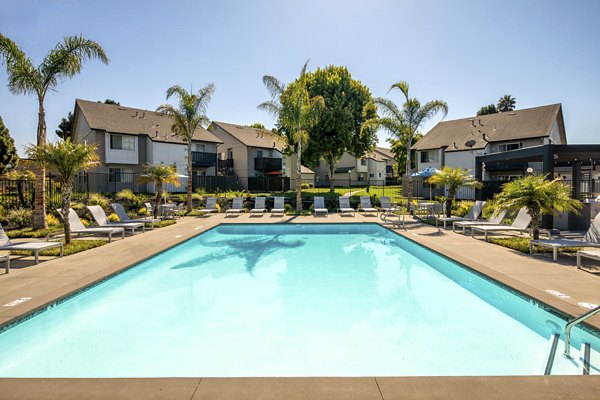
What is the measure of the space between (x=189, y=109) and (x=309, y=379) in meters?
19.2

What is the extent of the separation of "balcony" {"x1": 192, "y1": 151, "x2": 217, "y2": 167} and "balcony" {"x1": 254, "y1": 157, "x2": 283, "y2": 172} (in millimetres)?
4832

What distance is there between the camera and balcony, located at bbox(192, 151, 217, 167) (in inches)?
1246

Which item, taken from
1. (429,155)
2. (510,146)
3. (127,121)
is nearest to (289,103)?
(127,121)

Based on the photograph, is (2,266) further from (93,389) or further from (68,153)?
(93,389)

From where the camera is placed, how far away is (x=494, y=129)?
30.6 metres

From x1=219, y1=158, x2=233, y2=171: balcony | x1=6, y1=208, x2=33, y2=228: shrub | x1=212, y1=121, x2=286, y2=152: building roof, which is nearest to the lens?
x1=6, y1=208, x2=33, y2=228: shrub

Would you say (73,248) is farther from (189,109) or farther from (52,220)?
(189,109)

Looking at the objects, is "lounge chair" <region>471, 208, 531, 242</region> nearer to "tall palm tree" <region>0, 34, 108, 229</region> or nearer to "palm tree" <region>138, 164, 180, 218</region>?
"palm tree" <region>138, 164, 180, 218</region>

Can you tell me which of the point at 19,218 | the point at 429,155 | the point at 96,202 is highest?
the point at 429,155

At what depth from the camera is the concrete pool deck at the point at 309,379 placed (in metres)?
2.79

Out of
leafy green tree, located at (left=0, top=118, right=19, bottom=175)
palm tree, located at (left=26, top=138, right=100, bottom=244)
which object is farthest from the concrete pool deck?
leafy green tree, located at (left=0, top=118, right=19, bottom=175)

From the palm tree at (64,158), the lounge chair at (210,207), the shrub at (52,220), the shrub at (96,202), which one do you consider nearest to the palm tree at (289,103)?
the lounge chair at (210,207)

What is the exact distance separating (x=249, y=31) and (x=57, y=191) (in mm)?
13011

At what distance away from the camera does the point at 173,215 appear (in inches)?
681
